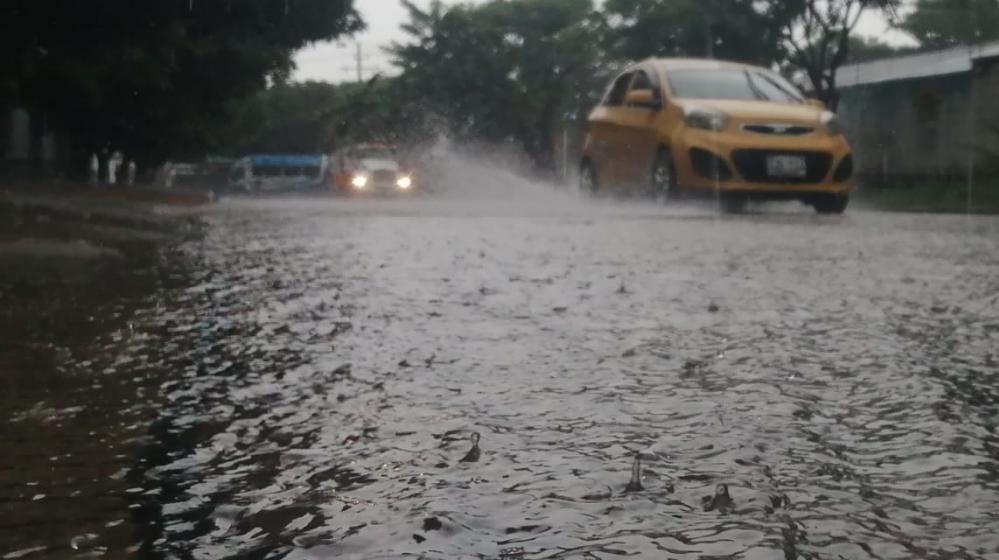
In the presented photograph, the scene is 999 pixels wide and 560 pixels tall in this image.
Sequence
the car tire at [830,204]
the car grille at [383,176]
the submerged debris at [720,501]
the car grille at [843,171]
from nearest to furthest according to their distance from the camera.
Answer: the submerged debris at [720,501], the car grille at [843,171], the car tire at [830,204], the car grille at [383,176]

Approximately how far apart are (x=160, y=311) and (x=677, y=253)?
3.31m

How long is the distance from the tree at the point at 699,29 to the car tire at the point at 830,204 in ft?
74.1

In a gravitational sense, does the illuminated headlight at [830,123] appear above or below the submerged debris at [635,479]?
above

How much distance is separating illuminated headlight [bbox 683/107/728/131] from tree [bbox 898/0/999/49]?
119 ft

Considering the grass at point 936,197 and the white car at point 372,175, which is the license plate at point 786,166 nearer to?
the grass at point 936,197

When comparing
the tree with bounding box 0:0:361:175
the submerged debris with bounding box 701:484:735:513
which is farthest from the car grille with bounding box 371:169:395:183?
the submerged debris with bounding box 701:484:735:513

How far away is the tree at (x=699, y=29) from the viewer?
122ft

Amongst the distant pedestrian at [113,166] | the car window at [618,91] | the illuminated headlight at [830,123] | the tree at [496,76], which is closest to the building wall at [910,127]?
the tree at [496,76]

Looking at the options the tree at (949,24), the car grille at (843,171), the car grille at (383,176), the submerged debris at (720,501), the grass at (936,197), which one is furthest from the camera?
the tree at (949,24)

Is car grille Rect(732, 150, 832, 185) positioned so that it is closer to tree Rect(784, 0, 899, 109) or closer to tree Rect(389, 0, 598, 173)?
tree Rect(784, 0, 899, 109)

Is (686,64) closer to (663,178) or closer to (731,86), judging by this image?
(731,86)

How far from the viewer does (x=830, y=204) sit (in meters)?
13.3

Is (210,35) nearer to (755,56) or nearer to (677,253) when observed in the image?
(677,253)

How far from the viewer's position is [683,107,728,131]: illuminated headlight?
12.6 m
